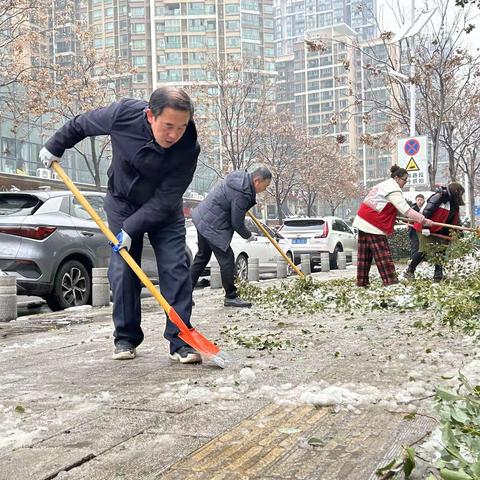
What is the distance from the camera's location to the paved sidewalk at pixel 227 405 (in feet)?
8.14

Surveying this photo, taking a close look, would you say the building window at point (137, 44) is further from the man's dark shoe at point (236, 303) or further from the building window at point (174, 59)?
the man's dark shoe at point (236, 303)

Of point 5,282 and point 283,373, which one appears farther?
point 5,282

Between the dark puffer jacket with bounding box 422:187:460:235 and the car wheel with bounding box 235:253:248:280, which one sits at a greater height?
the dark puffer jacket with bounding box 422:187:460:235

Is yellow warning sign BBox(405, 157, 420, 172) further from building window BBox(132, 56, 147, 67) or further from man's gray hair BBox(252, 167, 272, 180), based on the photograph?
building window BBox(132, 56, 147, 67)

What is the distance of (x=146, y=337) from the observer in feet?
19.2

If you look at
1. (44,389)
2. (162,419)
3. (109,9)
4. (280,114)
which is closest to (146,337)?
(44,389)

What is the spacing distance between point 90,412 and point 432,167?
19872mm

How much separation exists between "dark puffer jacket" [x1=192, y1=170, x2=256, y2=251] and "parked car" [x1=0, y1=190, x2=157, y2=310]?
1.66 metres

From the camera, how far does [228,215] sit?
8102 millimetres

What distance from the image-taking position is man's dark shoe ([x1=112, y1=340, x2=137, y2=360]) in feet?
15.3

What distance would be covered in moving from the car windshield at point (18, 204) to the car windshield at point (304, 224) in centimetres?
1110

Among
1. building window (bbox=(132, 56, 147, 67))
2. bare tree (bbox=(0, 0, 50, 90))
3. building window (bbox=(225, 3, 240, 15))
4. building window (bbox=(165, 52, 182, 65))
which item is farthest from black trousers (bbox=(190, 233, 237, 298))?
building window (bbox=(225, 3, 240, 15))

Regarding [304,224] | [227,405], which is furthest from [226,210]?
[304,224]

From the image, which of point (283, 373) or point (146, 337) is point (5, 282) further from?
point (283, 373)
